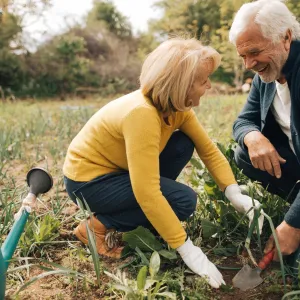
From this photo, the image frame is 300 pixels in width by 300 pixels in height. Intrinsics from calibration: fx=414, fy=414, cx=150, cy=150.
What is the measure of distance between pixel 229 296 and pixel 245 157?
0.70m

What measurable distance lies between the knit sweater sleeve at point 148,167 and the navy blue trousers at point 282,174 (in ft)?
1.93

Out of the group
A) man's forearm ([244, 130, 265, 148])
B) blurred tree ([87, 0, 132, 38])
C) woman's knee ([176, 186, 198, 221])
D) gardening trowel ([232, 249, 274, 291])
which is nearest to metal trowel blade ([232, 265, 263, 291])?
gardening trowel ([232, 249, 274, 291])

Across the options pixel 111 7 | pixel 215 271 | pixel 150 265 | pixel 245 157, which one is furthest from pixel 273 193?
pixel 111 7

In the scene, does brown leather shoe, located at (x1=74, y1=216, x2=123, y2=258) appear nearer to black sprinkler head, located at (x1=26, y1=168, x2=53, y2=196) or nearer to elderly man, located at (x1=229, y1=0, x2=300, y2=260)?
black sprinkler head, located at (x1=26, y1=168, x2=53, y2=196)

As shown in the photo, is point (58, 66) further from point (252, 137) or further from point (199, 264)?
point (199, 264)

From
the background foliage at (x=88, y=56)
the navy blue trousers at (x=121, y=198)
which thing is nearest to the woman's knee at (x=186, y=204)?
the navy blue trousers at (x=121, y=198)

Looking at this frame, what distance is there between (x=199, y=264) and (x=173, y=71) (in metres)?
0.70

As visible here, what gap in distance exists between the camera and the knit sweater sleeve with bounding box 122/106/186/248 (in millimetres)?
1480

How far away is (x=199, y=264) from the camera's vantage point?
1.49 m

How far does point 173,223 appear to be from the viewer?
58.9 inches

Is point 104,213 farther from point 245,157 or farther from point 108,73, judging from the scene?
point 108,73

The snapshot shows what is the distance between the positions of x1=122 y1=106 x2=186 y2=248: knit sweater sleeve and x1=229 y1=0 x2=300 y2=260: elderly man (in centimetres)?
38

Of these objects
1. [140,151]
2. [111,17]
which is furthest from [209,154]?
[111,17]

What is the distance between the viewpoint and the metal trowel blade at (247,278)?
58.2 inches
